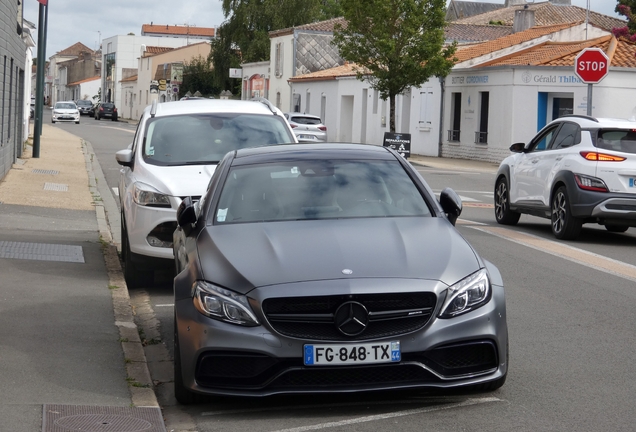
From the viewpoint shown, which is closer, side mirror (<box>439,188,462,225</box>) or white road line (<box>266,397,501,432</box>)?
white road line (<box>266,397,501,432</box>)

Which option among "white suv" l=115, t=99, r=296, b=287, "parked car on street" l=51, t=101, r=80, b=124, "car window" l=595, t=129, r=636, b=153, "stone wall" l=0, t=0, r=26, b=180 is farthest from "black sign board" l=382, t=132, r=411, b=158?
"parked car on street" l=51, t=101, r=80, b=124

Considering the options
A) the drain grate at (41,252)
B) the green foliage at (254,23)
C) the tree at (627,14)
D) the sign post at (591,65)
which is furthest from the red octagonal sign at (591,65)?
the green foliage at (254,23)

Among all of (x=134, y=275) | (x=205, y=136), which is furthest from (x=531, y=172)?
(x=134, y=275)

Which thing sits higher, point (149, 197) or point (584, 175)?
point (584, 175)

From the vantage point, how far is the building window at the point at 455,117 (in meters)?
42.6

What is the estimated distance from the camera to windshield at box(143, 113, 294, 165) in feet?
34.5

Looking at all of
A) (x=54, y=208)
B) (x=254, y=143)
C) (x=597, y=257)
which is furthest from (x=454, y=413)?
(x=54, y=208)

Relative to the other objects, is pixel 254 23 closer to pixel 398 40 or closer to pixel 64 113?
pixel 64 113

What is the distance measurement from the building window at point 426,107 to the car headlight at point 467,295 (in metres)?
39.0

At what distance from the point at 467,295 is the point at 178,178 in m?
4.85

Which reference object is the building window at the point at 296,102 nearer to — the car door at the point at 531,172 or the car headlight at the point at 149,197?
the car door at the point at 531,172

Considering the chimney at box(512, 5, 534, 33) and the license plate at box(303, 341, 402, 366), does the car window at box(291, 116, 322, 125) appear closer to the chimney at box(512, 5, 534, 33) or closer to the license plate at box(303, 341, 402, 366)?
the chimney at box(512, 5, 534, 33)

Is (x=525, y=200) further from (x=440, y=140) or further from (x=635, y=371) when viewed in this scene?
(x=440, y=140)

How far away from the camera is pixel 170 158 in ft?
34.3
